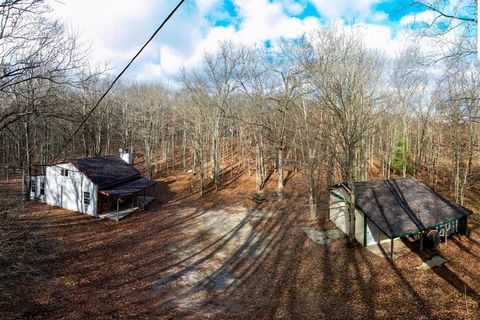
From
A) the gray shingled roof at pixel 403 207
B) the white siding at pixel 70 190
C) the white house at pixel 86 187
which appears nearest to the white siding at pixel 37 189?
the white house at pixel 86 187

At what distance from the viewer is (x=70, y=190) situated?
74.1ft

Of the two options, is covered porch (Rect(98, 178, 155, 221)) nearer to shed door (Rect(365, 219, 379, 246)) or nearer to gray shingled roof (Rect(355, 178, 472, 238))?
shed door (Rect(365, 219, 379, 246))

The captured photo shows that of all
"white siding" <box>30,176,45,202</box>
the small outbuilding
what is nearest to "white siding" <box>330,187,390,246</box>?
the small outbuilding

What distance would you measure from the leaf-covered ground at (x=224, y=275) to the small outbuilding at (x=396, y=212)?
1078 millimetres

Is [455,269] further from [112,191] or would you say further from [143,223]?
[112,191]

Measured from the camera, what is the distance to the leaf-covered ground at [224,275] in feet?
31.1

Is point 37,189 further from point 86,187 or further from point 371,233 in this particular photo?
point 371,233

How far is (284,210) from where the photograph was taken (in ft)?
74.1

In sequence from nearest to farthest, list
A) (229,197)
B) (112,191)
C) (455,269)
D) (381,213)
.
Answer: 1. (455,269)
2. (381,213)
3. (112,191)
4. (229,197)

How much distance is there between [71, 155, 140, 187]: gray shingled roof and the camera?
876 inches

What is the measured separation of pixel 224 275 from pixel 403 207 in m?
10.8

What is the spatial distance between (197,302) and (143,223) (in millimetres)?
11321

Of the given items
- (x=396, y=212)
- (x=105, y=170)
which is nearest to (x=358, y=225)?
(x=396, y=212)

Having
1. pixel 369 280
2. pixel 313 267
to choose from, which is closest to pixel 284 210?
pixel 313 267
